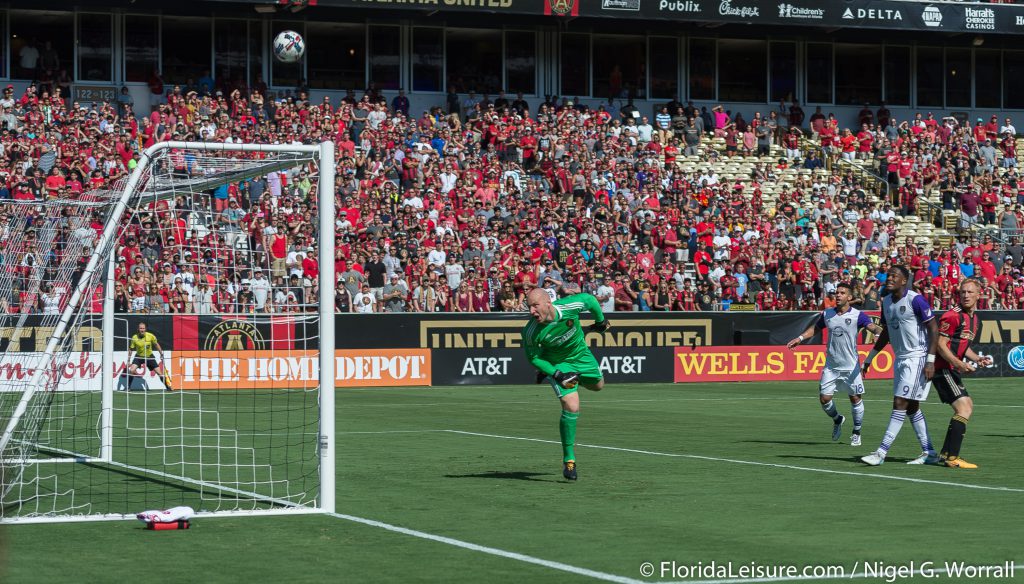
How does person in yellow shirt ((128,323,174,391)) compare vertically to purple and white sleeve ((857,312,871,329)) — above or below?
below

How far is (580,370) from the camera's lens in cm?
1377

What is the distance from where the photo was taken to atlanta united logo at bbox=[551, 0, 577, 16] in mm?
44000

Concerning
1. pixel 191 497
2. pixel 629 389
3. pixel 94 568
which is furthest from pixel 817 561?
pixel 629 389

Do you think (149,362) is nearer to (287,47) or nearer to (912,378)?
(287,47)

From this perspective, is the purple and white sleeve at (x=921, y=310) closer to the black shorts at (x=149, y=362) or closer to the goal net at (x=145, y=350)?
the goal net at (x=145, y=350)

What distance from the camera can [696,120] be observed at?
45.0m

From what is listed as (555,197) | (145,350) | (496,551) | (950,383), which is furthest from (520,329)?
(496,551)

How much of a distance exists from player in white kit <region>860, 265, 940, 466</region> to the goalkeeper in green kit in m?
3.48

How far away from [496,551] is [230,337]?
2046cm

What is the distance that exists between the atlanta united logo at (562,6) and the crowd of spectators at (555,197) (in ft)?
9.67

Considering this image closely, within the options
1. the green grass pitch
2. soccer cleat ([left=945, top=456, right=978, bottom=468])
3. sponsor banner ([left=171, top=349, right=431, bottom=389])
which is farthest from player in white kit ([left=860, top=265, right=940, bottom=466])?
sponsor banner ([left=171, top=349, right=431, bottom=389])

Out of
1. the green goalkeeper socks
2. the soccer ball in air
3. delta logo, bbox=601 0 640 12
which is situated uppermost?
delta logo, bbox=601 0 640 12

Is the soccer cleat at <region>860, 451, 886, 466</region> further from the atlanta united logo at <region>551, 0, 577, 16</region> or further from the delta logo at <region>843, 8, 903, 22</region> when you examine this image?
the delta logo at <region>843, 8, 903, 22</region>

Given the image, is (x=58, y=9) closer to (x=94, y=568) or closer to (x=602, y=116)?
(x=602, y=116)
